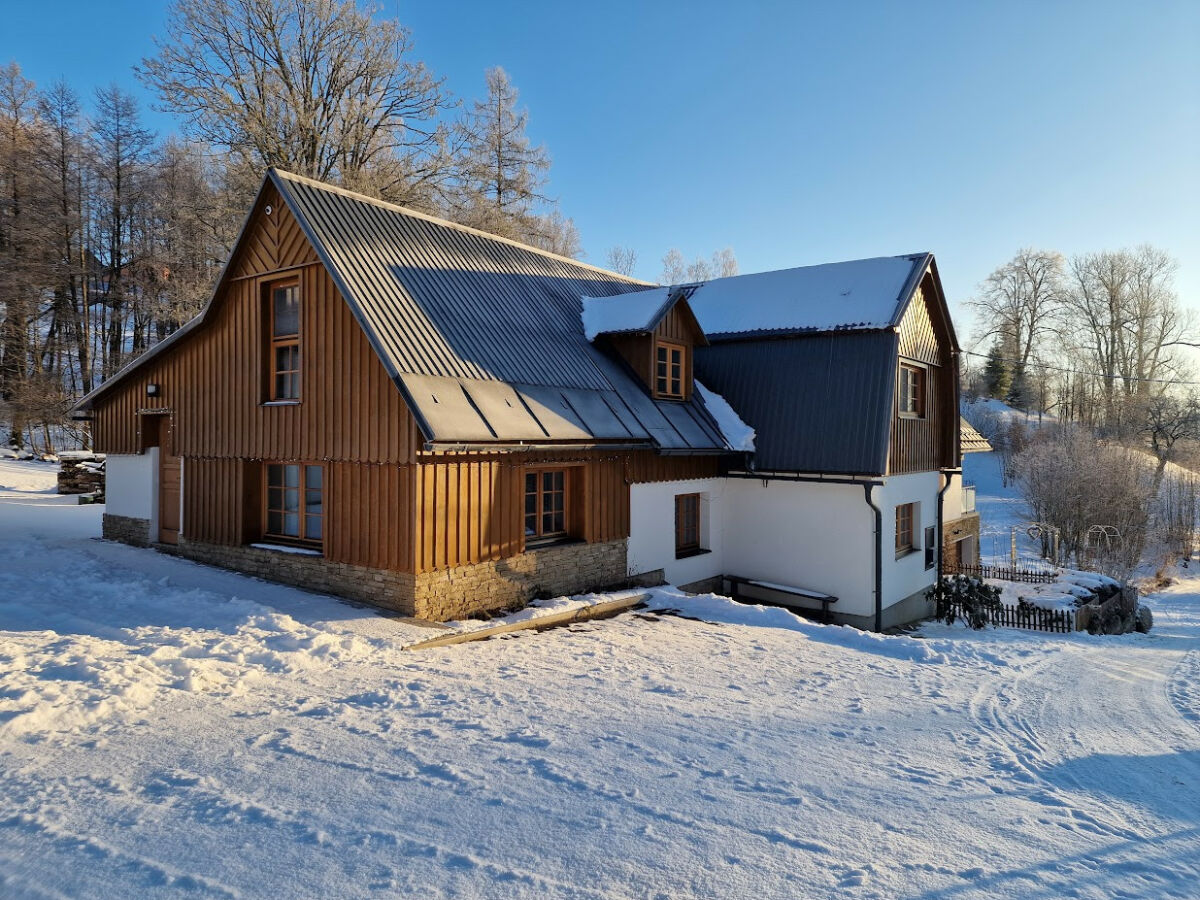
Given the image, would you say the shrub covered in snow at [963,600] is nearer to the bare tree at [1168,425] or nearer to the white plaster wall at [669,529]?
the white plaster wall at [669,529]

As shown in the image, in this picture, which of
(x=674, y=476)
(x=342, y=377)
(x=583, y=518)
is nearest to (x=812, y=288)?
(x=674, y=476)

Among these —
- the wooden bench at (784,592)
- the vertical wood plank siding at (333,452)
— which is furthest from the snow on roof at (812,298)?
the wooden bench at (784,592)

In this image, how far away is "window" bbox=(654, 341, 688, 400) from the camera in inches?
517

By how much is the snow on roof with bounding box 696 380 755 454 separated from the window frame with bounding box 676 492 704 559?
4.04ft

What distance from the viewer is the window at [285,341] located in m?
10.5

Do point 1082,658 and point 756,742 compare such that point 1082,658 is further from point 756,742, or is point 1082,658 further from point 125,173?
point 125,173

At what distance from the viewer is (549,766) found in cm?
471

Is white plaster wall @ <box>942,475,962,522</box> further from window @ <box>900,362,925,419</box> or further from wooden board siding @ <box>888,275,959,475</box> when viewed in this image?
window @ <box>900,362,925,419</box>

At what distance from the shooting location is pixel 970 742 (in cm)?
584

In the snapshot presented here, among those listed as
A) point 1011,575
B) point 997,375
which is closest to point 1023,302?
point 997,375

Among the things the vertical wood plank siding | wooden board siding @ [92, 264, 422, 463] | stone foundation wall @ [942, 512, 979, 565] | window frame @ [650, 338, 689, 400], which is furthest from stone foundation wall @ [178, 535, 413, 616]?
stone foundation wall @ [942, 512, 979, 565]

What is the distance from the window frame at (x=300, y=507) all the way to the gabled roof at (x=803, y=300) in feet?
20.2

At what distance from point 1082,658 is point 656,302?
8.92 metres

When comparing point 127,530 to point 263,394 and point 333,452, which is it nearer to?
point 263,394
